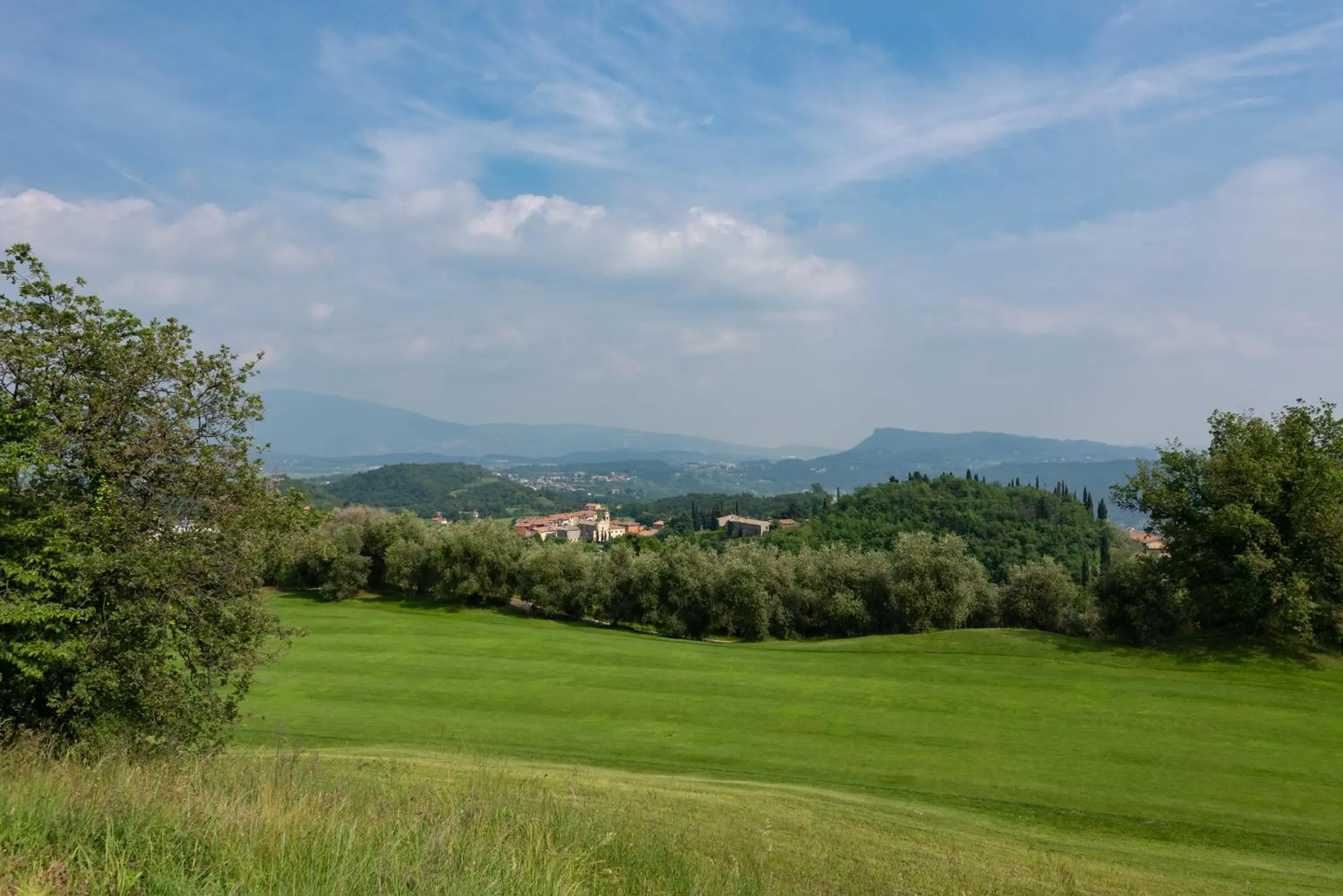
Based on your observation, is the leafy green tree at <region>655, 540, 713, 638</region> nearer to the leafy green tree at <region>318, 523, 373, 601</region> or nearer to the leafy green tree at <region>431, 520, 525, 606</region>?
the leafy green tree at <region>431, 520, 525, 606</region>

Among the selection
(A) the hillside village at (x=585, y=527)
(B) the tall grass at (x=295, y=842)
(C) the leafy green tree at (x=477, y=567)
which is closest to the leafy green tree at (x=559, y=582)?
(C) the leafy green tree at (x=477, y=567)

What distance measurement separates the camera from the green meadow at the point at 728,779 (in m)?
5.24

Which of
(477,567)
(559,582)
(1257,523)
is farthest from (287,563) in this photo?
(477,567)

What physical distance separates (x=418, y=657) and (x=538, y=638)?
5990mm

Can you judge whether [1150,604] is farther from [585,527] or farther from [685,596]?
[585,527]

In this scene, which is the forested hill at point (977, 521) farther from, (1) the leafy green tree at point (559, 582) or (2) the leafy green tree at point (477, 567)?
(2) the leafy green tree at point (477, 567)

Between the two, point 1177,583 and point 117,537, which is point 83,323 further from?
point 1177,583

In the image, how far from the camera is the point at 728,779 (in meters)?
14.6

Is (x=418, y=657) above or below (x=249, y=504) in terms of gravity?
below

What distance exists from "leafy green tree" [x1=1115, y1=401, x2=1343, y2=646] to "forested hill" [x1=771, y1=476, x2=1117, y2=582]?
48.4m

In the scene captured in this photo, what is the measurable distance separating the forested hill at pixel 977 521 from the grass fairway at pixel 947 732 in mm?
51818

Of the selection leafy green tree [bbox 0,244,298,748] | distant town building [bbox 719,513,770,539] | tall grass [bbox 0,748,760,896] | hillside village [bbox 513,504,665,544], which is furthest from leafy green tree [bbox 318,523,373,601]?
hillside village [bbox 513,504,665,544]

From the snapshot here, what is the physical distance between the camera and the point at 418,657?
27.5m

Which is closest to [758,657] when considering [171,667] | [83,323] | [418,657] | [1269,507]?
[418,657]
